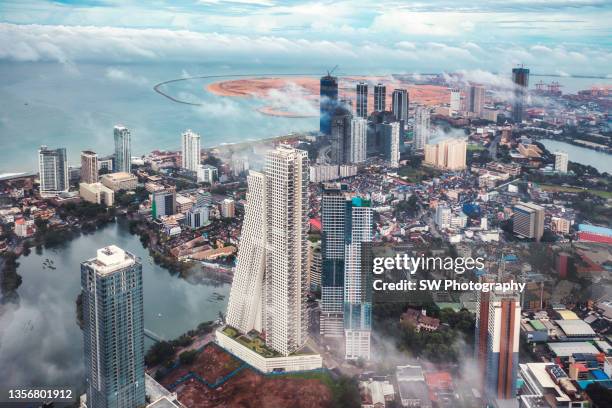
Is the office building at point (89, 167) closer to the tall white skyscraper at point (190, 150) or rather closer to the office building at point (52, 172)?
the office building at point (52, 172)

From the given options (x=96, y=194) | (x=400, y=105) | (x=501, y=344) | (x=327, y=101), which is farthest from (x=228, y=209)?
(x=400, y=105)

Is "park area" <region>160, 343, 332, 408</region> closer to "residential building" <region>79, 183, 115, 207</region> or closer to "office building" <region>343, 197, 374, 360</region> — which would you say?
"office building" <region>343, 197, 374, 360</region>

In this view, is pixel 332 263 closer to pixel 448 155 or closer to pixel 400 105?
pixel 448 155

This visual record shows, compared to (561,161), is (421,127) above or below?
above

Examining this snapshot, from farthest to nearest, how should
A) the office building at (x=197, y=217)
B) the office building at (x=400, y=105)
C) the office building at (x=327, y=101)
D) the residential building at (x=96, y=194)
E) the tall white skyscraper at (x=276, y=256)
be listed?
1. the office building at (x=400, y=105)
2. the office building at (x=327, y=101)
3. the residential building at (x=96, y=194)
4. the office building at (x=197, y=217)
5. the tall white skyscraper at (x=276, y=256)

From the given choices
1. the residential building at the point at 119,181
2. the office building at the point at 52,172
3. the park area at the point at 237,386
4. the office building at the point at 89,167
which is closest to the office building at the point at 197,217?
the residential building at the point at 119,181
